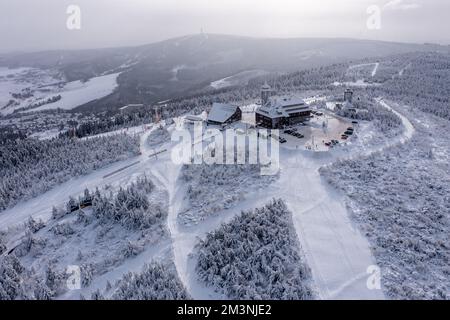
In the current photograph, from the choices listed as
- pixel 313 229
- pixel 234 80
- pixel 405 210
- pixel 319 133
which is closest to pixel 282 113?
pixel 319 133

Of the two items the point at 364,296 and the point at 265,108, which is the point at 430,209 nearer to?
the point at 364,296

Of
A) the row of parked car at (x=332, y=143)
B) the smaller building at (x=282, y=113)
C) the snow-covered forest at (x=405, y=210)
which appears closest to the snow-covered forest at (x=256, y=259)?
the snow-covered forest at (x=405, y=210)

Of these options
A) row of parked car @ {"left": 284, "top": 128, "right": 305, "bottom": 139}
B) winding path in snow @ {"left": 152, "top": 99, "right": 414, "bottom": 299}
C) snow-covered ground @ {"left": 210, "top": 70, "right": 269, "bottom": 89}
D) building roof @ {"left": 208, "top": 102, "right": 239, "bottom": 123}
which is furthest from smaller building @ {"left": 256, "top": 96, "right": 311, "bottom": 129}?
snow-covered ground @ {"left": 210, "top": 70, "right": 269, "bottom": 89}

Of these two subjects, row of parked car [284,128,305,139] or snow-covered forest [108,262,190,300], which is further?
row of parked car [284,128,305,139]

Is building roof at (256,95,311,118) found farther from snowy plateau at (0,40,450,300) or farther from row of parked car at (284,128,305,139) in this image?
row of parked car at (284,128,305,139)

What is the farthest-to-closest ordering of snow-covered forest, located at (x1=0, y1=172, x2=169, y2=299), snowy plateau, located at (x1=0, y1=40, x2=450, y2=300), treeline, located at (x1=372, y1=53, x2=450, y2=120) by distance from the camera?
treeline, located at (x1=372, y1=53, x2=450, y2=120) < snow-covered forest, located at (x1=0, y1=172, x2=169, y2=299) < snowy plateau, located at (x1=0, y1=40, x2=450, y2=300)
